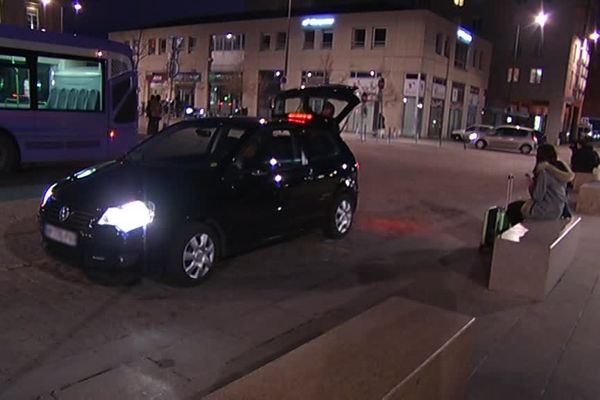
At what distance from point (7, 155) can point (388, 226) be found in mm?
8016

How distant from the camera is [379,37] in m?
45.1

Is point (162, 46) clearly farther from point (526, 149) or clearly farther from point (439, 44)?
point (526, 149)

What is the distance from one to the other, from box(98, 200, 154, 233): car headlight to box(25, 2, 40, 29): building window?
135 ft

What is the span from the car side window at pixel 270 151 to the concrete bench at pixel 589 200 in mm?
7583

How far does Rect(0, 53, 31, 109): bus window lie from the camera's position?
11.8 meters

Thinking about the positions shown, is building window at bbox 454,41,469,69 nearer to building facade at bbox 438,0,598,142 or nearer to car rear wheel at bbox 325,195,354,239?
building facade at bbox 438,0,598,142

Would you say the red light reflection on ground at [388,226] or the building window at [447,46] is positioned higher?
the building window at [447,46]

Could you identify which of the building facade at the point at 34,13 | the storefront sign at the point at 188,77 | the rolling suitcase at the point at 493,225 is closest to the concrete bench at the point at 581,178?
the rolling suitcase at the point at 493,225

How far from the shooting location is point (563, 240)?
662 centimetres

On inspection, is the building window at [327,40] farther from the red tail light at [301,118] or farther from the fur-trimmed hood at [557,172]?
the fur-trimmed hood at [557,172]

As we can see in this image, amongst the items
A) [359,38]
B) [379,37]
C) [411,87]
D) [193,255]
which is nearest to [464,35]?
[379,37]

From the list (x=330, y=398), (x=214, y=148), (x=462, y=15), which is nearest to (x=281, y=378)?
(x=330, y=398)

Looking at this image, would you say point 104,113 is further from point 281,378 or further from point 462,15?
point 462,15

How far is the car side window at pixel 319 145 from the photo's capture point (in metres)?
7.53
